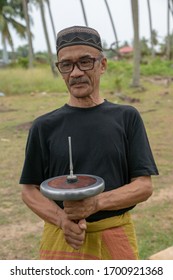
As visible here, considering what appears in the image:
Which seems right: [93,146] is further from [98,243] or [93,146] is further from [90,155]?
[98,243]

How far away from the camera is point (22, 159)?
6746 mm

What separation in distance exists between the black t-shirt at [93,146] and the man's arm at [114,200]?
49 mm

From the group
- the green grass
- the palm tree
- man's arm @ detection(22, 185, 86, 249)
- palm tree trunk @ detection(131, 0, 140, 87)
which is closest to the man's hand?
man's arm @ detection(22, 185, 86, 249)

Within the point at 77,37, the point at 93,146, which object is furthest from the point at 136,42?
the point at 93,146

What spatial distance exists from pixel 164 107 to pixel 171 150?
4948 mm

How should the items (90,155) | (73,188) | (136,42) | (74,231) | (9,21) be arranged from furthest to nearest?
(9,21), (136,42), (90,155), (74,231), (73,188)

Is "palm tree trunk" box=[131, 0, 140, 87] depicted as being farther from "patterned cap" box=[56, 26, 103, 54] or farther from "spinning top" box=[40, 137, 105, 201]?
"spinning top" box=[40, 137, 105, 201]

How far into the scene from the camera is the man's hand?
4.58 ft

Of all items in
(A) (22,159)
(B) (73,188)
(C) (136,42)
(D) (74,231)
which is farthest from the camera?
(C) (136,42)

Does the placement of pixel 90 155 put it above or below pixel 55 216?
above

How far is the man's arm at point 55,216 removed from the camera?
1.41m

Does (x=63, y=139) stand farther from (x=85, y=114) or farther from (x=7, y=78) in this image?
(x=7, y=78)

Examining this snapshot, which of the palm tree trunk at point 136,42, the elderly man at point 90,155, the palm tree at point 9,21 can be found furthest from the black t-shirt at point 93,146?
the palm tree at point 9,21

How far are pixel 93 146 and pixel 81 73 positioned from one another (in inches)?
11.4
